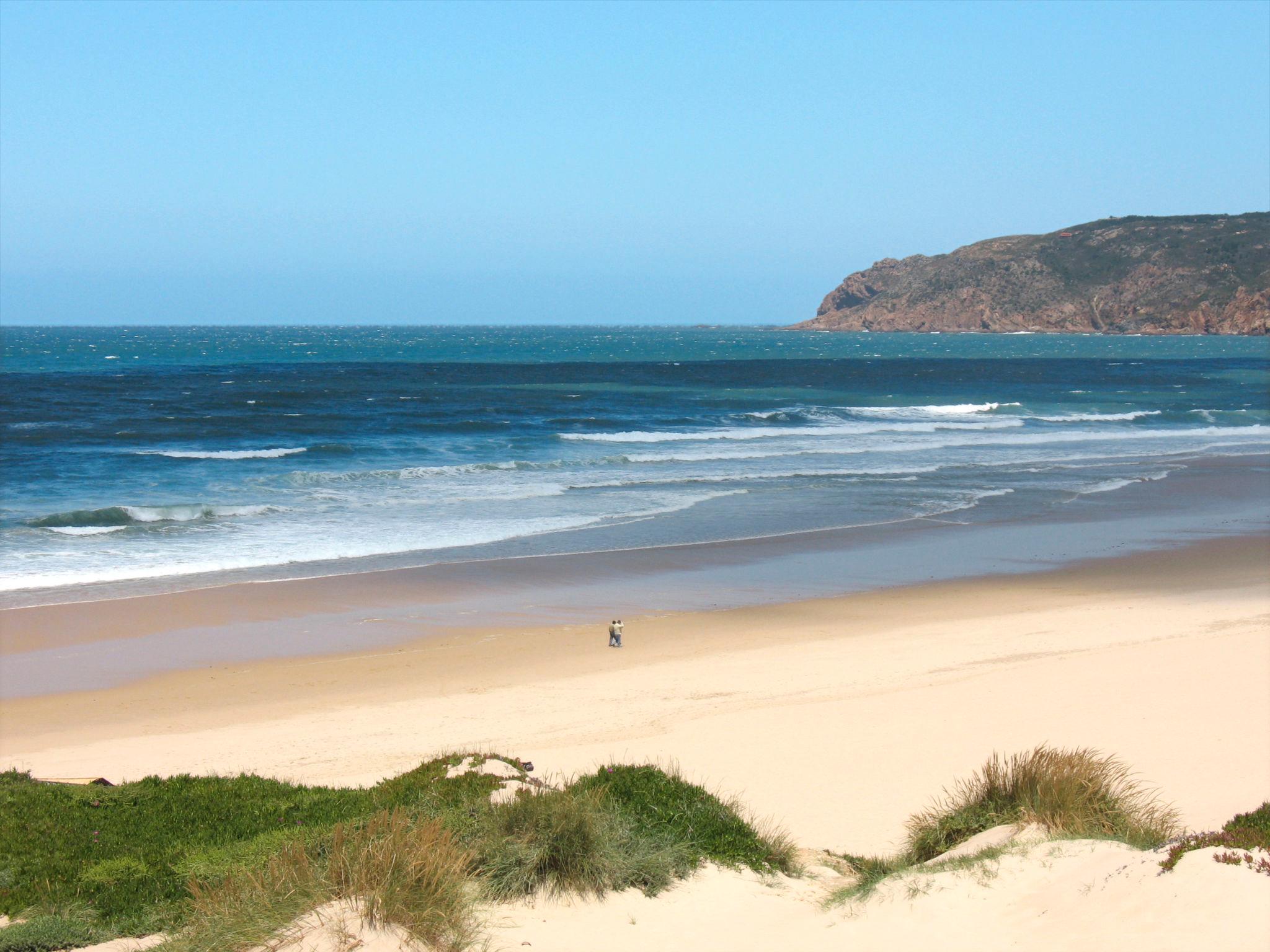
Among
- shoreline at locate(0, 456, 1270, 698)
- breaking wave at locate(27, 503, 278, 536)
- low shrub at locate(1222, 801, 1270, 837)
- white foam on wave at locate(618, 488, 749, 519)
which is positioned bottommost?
shoreline at locate(0, 456, 1270, 698)

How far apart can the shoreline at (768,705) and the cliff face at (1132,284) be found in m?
163

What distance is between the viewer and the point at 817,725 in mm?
9320

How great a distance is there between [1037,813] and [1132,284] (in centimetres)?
18870

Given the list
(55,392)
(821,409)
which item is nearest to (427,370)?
(55,392)

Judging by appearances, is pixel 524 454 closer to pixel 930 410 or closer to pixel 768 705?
pixel 768 705

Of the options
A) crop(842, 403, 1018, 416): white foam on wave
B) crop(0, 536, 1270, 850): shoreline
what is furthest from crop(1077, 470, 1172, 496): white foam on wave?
crop(842, 403, 1018, 416): white foam on wave

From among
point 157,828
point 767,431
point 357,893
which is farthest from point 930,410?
point 357,893

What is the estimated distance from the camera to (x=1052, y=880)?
16.4 feet

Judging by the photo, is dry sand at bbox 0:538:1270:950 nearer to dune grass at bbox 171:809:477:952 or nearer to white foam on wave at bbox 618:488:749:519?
dune grass at bbox 171:809:477:952

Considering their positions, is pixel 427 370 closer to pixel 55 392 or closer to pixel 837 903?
pixel 55 392

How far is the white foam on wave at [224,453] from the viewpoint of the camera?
99.2ft

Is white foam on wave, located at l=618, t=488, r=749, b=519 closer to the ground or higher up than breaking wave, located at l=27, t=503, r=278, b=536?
higher up

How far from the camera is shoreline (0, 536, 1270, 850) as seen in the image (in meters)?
8.21

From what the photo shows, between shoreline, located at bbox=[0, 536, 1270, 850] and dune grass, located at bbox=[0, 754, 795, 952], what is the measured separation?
1.31m
